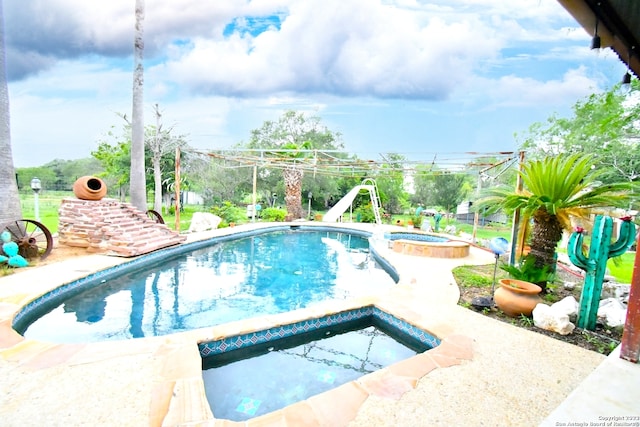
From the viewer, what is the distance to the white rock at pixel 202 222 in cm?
1134

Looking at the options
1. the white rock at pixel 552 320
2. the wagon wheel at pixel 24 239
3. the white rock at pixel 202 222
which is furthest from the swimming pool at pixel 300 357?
the white rock at pixel 202 222

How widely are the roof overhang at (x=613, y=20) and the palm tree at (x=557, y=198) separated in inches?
105

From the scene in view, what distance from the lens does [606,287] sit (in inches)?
204

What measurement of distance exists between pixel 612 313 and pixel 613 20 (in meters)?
3.58

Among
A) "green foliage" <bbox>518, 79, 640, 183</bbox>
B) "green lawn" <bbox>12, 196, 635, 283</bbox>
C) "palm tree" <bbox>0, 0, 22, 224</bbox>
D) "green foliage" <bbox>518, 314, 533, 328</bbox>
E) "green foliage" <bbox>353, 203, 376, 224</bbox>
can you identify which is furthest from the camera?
"green foliage" <bbox>353, 203, 376, 224</bbox>

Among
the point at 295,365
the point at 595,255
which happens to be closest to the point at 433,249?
the point at 595,255

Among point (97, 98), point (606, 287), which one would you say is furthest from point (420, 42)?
point (97, 98)

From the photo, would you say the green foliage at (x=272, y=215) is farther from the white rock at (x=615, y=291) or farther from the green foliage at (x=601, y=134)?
the white rock at (x=615, y=291)

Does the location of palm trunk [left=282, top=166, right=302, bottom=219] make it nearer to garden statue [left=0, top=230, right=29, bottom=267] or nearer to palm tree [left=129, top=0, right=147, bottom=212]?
palm tree [left=129, top=0, right=147, bottom=212]

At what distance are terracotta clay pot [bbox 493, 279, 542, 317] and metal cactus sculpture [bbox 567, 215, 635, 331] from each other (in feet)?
1.57

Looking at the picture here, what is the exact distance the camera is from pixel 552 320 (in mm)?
3689

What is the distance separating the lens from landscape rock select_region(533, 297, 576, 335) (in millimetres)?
3623

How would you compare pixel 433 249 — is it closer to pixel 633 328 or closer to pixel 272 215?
pixel 633 328

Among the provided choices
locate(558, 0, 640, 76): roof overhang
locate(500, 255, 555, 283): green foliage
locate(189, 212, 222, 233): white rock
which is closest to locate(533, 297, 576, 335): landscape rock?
locate(500, 255, 555, 283): green foliage
